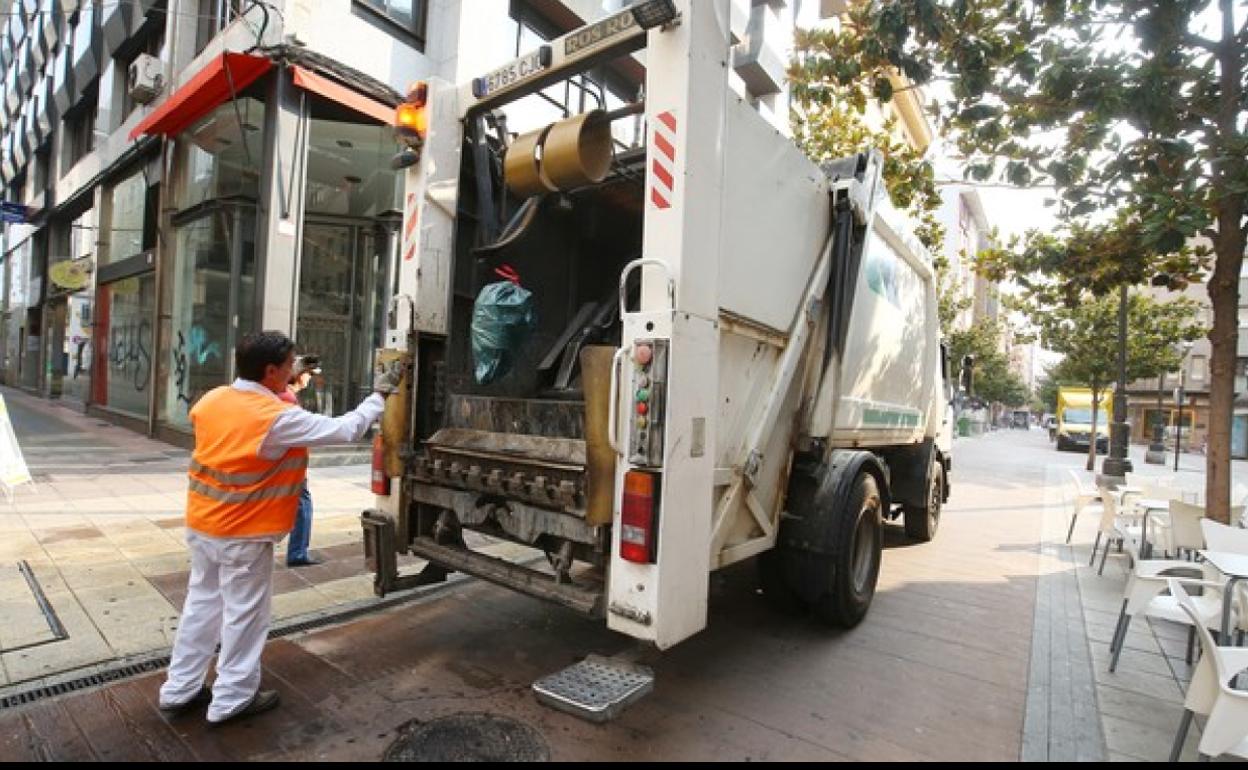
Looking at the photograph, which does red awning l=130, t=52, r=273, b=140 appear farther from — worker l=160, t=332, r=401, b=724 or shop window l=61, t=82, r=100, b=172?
shop window l=61, t=82, r=100, b=172

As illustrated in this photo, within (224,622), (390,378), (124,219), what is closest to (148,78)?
(124,219)

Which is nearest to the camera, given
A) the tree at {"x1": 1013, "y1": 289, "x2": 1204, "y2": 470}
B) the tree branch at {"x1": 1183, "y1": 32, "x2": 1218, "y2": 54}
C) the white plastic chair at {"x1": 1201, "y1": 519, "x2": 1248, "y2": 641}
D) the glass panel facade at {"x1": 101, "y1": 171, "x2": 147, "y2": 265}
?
the white plastic chair at {"x1": 1201, "y1": 519, "x2": 1248, "y2": 641}

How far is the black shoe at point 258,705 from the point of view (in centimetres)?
286

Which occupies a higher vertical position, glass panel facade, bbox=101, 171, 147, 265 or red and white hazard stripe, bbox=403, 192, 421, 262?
glass panel facade, bbox=101, 171, 147, 265

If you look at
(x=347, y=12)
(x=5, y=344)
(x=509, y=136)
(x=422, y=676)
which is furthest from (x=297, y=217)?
(x=5, y=344)

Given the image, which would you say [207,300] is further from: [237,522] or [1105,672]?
[1105,672]

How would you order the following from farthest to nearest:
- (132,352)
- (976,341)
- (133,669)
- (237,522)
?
1. (976,341)
2. (132,352)
3. (133,669)
4. (237,522)

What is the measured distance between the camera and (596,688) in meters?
2.71

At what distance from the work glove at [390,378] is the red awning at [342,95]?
6.71 m

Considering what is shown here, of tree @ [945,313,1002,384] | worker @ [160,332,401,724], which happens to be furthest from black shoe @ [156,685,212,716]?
tree @ [945,313,1002,384]

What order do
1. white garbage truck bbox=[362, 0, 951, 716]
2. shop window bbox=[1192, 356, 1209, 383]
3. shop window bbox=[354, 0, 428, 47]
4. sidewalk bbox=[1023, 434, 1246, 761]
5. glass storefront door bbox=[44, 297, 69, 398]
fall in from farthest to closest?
1. shop window bbox=[1192, 356, 1209, 383]
2. glass storefront door bbox=[44, 297, 69, 398]
3. shop window bbox=[354, 0, 428, 47]
4. sidewalk bbox=[1023, 434, 1246, 761]
5. white garbage truck bbox=[362, 0, 951, 716]

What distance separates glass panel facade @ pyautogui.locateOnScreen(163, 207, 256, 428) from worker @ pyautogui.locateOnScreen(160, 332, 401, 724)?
7.71 metres

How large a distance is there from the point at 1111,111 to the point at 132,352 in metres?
16.5

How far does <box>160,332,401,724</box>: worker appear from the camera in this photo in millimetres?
2814
